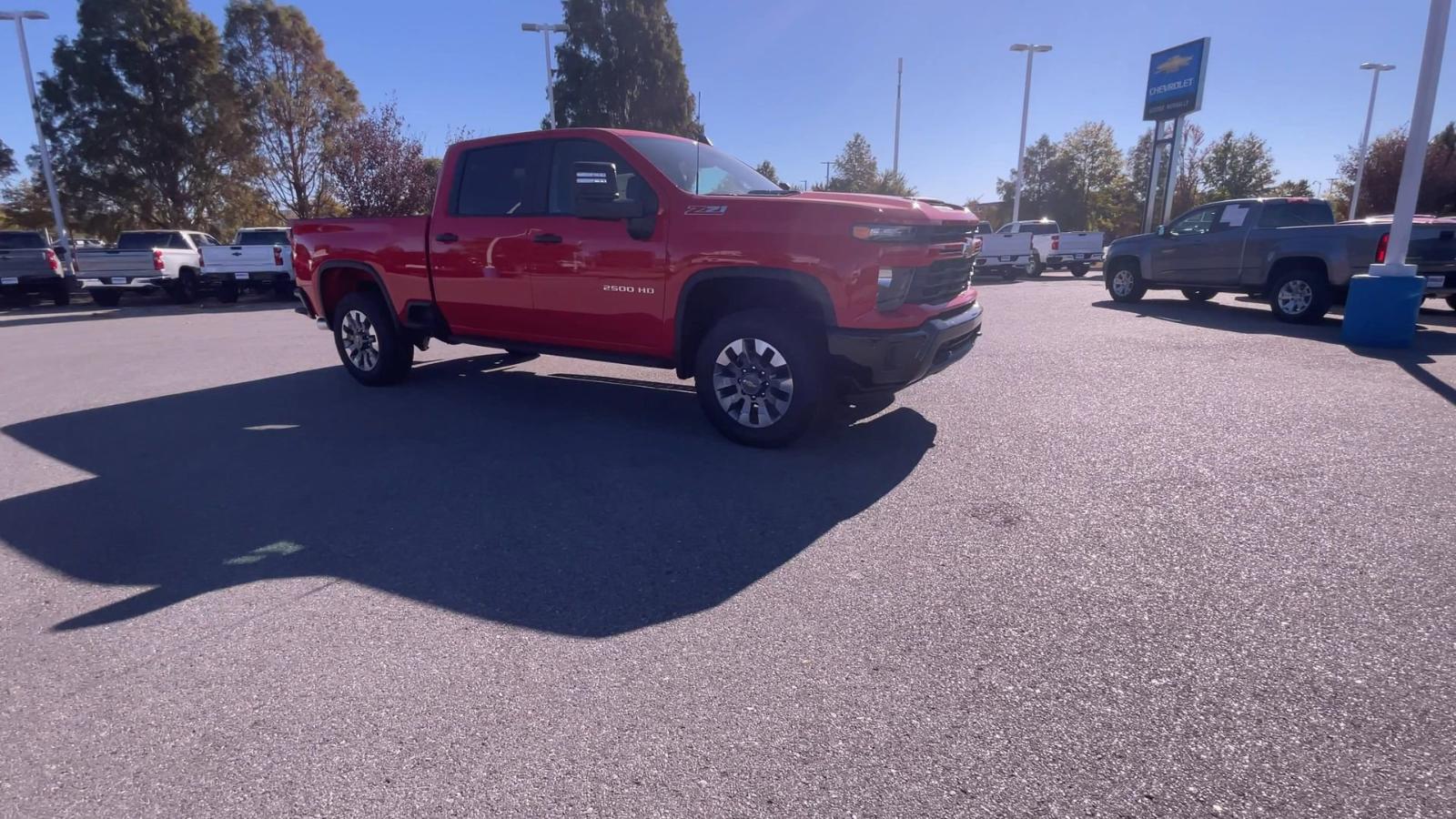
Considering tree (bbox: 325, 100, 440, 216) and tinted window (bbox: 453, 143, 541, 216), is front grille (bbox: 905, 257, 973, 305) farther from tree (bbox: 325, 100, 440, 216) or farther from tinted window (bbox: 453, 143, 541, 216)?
tree (bbox: 325, 100, 440, 216)

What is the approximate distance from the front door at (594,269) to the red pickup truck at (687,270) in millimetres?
12

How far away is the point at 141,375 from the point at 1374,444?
1120cm

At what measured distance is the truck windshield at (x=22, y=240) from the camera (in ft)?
60.7

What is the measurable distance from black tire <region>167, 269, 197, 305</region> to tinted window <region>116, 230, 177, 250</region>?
101cm

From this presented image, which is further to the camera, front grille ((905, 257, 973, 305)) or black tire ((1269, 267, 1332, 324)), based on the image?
black tire ((1269, 267, 1332, 324))

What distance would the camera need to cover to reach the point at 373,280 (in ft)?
24.0

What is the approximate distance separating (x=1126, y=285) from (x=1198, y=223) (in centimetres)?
176

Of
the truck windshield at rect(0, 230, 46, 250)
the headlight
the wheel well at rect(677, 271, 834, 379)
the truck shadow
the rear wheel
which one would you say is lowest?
the truck shadow

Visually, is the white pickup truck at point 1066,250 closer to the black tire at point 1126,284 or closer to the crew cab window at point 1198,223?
the black tire at point 1126,284

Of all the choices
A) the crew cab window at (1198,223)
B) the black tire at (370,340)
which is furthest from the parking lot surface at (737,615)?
the crew cab window at (1198,223)

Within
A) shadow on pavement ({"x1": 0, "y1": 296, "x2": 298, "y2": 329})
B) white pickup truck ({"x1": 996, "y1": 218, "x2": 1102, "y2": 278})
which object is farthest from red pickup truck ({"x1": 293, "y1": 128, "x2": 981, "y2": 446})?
white pickup truck ({"x1": 996, "y1": 218, "x2": 1102, "y2": 278})

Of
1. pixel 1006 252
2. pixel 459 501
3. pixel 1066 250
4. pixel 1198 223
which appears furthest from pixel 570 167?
pixel 1066 250

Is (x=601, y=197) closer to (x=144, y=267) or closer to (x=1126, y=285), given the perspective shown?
(x=1126, y=285)

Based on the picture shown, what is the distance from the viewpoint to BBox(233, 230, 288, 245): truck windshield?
19875 millimetres
